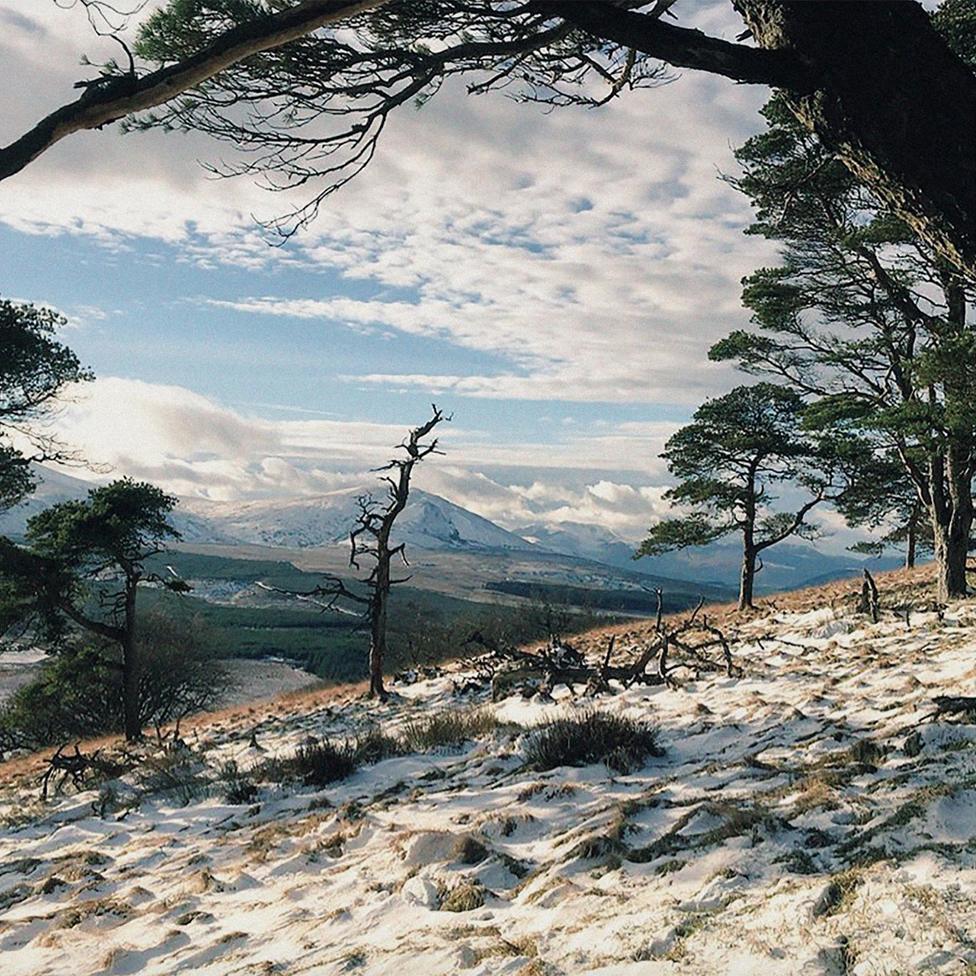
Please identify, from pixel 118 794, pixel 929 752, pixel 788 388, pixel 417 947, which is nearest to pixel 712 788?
pixel 929 752

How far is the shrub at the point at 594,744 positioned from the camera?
5.62 metres

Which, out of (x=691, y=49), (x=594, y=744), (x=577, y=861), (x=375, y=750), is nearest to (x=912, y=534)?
(x=375, y=750)

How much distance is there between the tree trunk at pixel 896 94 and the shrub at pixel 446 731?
626 centimetres

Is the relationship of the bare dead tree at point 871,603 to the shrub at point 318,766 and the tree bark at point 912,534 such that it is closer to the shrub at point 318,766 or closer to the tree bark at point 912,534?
the shrub at point 318,766

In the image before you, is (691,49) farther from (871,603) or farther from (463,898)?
(871,603)

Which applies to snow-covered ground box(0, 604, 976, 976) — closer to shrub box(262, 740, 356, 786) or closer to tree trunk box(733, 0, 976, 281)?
shrub box(262, 740, 356, 786)

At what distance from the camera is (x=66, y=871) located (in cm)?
545

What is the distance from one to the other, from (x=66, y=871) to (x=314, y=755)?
211 cm

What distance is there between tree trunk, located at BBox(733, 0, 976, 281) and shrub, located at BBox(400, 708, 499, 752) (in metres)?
6.26

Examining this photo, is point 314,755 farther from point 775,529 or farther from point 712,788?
point 775,529

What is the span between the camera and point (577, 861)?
12.1 feet

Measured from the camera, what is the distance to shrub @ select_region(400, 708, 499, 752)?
758 centimetres

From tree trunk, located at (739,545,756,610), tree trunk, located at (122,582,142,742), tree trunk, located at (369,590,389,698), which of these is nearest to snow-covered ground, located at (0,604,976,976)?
tree trunk, located at (369,590,389,698)

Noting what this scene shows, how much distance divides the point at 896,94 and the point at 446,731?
6.81 metres
